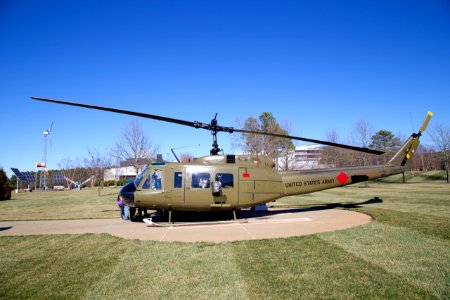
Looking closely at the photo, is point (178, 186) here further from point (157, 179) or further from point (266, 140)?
point (266, 140)

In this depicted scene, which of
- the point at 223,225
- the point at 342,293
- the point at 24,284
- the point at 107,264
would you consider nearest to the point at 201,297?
the point at 342,293

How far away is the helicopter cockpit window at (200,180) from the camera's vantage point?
34.6 feet

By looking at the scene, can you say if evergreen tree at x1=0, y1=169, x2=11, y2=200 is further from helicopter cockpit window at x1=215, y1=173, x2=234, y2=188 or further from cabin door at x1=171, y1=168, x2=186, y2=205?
helicopter cockpit window at x1=215, y1=173, x2=234, y2=188

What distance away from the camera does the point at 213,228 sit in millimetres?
9688

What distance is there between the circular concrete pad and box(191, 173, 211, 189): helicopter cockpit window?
147 cm

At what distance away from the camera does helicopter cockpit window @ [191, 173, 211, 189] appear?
10531mm

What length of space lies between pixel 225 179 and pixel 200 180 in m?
1.00

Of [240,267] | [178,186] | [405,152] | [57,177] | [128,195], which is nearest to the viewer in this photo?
[240,267]

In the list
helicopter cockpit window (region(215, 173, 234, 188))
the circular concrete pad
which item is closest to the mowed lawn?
the circular concrete pad

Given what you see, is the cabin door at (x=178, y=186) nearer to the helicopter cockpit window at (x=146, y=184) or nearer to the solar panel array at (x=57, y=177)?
the helicopter cockpit window at (x=146, y=184)

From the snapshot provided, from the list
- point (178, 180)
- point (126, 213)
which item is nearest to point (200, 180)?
point (178, 180)

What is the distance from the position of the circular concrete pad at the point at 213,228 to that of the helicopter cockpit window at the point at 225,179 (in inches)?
57.9

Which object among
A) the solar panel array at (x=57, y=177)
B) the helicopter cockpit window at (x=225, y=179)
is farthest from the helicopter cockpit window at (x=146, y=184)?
the solar panel array at (x=57, y=177)

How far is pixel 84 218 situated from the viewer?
42.1 ft
